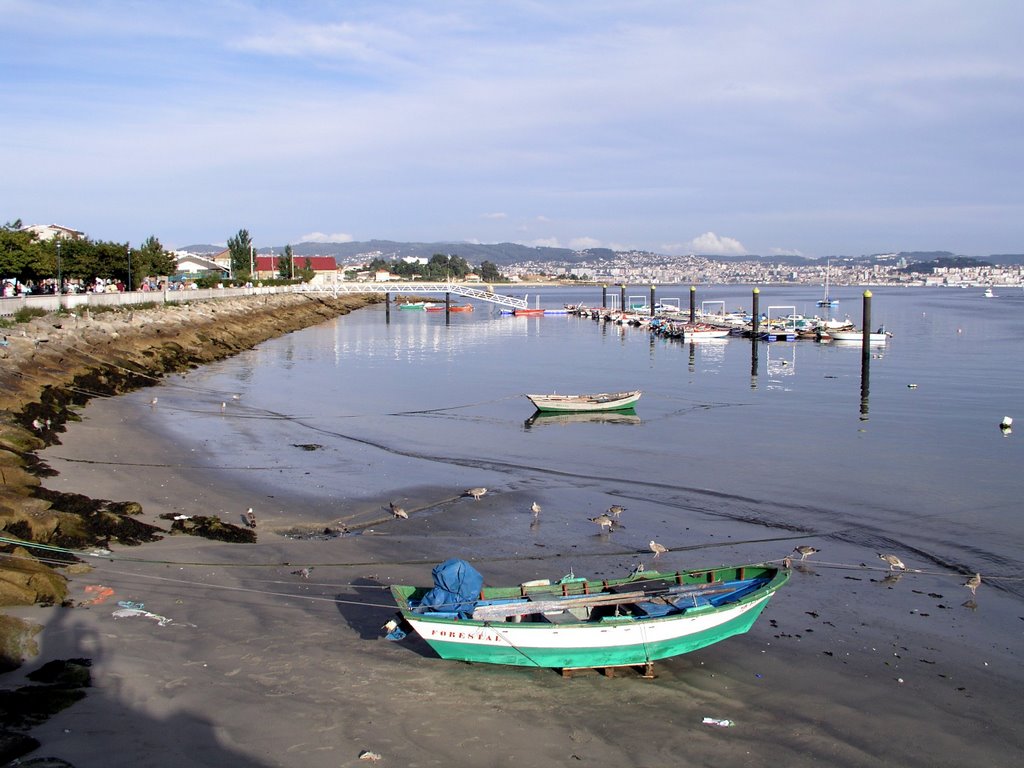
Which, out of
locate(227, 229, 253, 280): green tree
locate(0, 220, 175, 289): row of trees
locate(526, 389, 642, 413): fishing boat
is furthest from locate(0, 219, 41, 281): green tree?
locate(227, 229, 253, 280): green tree

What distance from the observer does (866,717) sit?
10039mm

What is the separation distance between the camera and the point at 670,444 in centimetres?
2688

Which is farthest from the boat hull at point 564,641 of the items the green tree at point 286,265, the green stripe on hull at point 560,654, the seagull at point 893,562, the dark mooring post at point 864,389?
the green tree at point 286,265

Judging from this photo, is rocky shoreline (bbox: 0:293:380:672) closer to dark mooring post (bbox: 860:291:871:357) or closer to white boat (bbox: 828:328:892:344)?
dark mooring post (bbox: 860:291:871:357)

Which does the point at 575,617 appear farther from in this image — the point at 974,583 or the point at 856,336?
the point at 856,336

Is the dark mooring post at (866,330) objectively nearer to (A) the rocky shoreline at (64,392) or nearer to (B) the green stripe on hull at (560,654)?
(A) the rocky shoreline at (64,392)

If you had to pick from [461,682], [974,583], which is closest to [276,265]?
[974,583]

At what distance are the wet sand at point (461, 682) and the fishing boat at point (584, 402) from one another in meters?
17.1

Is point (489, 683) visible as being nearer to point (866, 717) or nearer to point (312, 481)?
point (866, 717)

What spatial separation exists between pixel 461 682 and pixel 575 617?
159 centimetres

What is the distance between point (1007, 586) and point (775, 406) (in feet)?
66.9

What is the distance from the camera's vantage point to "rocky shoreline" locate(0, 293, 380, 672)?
1185cm

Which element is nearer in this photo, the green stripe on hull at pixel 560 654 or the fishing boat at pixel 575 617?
the fishing boat at pixel 575 617

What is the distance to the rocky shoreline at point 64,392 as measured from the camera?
1185cm
